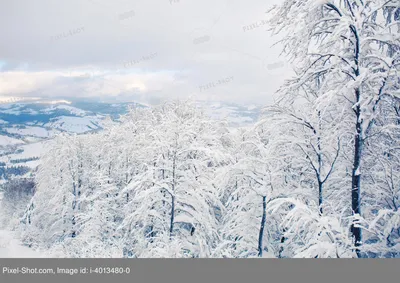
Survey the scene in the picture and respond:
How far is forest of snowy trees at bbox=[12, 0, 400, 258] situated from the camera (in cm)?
527

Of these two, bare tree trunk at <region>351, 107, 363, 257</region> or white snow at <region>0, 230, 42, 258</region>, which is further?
white snow at <region>0, 230, 42, 258</region>

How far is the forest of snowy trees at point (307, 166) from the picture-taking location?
207 inches

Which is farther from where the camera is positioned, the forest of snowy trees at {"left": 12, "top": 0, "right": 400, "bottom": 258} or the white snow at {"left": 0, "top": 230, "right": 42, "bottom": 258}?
the white snow at {"left": 0, "top": 230, "right": 42, "bottom": 258}

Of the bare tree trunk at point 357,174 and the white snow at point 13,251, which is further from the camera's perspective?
the white snow at point 13,251

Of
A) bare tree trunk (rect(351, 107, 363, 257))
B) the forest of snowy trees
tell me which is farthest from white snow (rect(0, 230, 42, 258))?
bare tree trunk (rect(351, 107, 363, 257))

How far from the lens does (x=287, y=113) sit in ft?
21.2

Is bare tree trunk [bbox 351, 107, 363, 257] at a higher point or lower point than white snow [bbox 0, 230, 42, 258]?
higher

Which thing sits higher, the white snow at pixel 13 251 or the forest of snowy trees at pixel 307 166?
the forest of snowy trees at pixel 307 166

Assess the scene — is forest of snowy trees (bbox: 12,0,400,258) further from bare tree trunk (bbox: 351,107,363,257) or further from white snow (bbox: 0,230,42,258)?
white snow (bbox: 0,230,42,258)

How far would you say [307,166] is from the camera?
7793 millimetres

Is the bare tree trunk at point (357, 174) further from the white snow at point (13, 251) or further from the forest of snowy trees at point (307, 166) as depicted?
the white snow at point (13, 251)

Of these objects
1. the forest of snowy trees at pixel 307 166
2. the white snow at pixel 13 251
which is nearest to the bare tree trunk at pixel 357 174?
the forest of snowy trees at pixel 307 166
